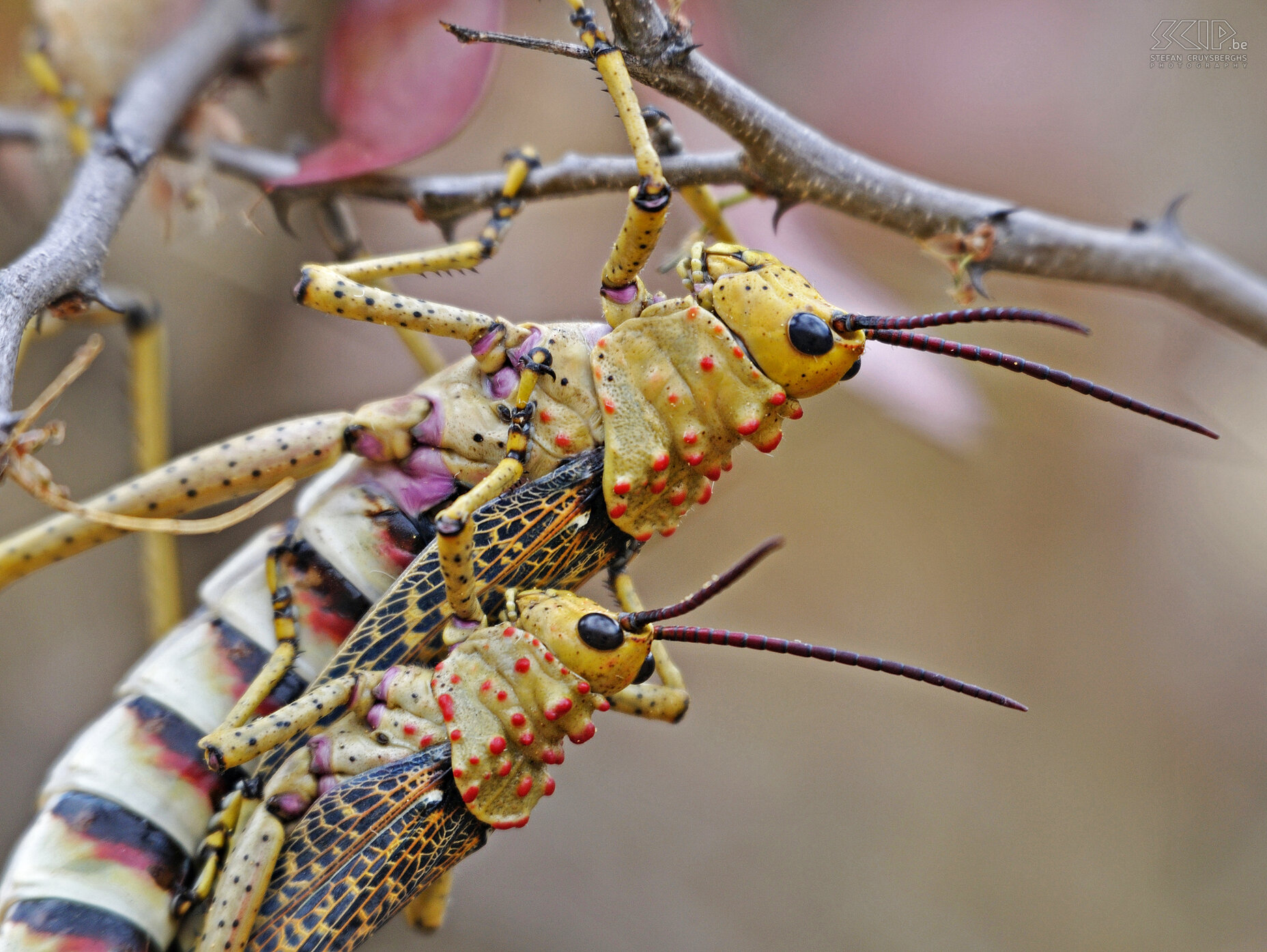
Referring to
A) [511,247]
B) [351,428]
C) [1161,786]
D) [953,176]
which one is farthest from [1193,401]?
[351,428]

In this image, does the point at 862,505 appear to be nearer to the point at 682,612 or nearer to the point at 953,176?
the point at 953,176

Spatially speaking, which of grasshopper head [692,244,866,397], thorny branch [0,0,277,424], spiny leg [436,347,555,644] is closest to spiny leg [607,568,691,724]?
spiny leg [436,347,555,644]

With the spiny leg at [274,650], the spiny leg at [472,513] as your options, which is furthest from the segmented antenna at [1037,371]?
the spiny leg at [274,650]

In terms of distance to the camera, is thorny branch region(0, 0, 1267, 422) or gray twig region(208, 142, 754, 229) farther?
gray twig region(208, 142, 754, 229)

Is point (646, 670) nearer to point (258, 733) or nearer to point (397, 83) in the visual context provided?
point (258, 733)

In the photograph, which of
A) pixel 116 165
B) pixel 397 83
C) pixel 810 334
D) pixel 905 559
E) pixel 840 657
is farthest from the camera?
pixel 905 559

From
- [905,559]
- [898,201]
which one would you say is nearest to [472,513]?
[898,201]

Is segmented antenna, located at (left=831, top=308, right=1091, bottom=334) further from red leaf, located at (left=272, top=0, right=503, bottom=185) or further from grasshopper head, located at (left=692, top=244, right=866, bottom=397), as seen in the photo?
red leaf, located at (left=272, top=0, right=503, bottom=185)
